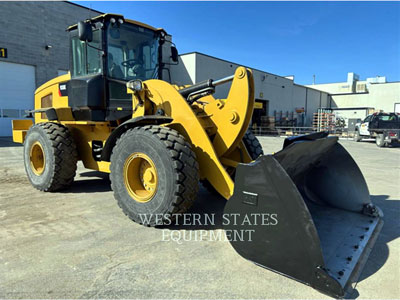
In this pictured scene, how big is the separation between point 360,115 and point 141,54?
3992 centimetres

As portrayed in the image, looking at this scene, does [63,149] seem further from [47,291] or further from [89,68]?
[47,291]

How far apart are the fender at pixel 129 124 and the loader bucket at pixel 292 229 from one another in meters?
1.40

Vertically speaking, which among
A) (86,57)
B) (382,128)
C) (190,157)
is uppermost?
(86,57)

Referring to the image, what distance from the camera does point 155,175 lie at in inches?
134

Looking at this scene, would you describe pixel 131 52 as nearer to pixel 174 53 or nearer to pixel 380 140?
pixel 174 53

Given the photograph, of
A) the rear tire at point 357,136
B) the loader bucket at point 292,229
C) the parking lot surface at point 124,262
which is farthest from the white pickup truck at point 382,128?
the loader bucket at point 292,229

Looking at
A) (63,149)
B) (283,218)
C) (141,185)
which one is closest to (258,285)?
(283,218)

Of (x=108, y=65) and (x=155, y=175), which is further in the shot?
(x=108, y=65)

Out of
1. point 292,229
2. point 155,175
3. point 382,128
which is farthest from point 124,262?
point 382,128

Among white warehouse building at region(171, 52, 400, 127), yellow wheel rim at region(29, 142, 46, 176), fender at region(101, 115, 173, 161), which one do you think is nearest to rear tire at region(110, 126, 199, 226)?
fender at region(101, 115, 173, 161)

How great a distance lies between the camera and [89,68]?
470 cm

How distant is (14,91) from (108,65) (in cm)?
1520

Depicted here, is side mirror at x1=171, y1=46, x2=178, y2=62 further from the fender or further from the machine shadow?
the machine shadow

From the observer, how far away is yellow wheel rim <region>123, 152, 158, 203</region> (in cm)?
350
